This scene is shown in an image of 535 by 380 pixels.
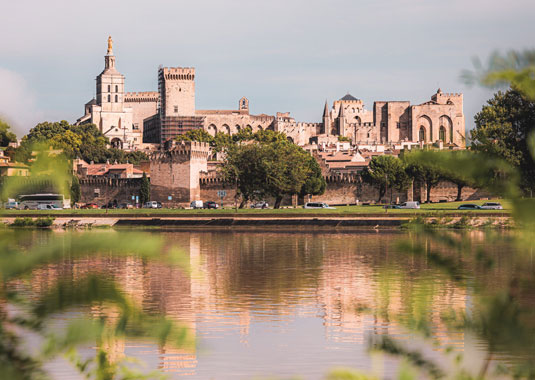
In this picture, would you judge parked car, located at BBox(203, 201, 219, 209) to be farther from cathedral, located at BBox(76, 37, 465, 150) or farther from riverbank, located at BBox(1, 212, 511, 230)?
cathedral, located at BBox(76, 37, 465, 150)

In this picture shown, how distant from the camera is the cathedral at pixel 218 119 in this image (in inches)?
5231

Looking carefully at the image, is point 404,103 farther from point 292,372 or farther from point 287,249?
point 292,372

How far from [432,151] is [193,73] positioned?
5310 inches

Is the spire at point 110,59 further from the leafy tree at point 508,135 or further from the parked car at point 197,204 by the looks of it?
the leafy tree at point 508,135

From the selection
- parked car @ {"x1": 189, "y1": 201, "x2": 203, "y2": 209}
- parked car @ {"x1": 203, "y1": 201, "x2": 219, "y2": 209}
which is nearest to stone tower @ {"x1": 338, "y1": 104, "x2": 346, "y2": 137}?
parked car @ {"x1": 203, "y1": 201, "x2": 219, "y2": 209}

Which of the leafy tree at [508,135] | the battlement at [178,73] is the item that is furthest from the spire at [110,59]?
the leafy tree at [508,135]

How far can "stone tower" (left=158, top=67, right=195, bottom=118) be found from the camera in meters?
133

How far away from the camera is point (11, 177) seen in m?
2.40

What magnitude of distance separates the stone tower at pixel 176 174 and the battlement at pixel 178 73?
208 ft

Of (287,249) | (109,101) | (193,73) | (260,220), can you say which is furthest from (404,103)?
(287,249)

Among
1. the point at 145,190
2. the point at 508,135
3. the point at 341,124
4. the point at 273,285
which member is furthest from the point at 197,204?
the point at 341,124

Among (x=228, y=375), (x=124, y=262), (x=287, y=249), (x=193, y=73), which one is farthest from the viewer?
(x=193, y=73)

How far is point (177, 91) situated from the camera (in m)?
134

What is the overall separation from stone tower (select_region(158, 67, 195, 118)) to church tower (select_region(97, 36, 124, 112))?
18.8 metres
